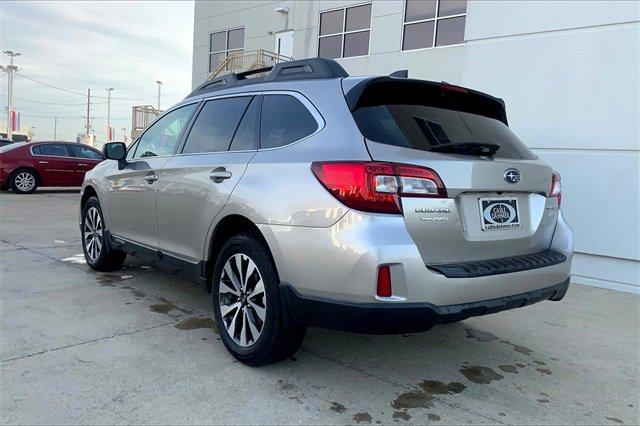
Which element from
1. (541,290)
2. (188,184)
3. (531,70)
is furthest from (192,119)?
(531,70)

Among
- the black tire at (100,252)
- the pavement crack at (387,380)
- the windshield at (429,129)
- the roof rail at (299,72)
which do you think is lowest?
the pavement crack at (387,380)

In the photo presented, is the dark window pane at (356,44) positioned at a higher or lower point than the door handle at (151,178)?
higher

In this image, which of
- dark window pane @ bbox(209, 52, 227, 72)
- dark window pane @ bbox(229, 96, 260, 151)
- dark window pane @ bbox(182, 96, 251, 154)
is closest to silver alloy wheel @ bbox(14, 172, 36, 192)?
dark window pane @ bbox(209, 52, 227, 72)

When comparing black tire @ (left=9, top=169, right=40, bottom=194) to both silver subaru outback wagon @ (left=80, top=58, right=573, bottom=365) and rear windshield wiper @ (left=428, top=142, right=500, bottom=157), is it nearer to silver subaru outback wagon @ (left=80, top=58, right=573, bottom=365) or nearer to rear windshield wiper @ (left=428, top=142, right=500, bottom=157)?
silver subaru outback wagon @ (left=80, top=58, right=573, bottom=365)

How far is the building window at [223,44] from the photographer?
1759 cm

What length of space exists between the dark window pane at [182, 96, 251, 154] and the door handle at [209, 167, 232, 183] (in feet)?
0.77

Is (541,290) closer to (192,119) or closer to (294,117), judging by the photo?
(294,117)

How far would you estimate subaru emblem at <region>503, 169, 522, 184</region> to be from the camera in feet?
9.50

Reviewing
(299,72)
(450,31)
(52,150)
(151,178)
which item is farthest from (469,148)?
(52,150)

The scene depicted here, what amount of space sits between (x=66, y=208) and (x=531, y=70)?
9.68 meters

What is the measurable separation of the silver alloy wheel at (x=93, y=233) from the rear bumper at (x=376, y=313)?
3.28 metres

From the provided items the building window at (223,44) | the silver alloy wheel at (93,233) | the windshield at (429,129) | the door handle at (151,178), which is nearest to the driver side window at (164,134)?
the door handle at (151,178)

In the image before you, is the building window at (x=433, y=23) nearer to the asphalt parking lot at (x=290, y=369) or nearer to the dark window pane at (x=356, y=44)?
the dark window pane at (x=356, y=44)

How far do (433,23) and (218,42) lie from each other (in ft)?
29.4
